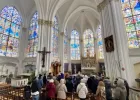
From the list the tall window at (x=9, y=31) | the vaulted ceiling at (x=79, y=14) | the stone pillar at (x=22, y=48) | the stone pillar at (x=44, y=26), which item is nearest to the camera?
the stone pillar at (x=44, y=26)

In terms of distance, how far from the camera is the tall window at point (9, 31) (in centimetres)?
1102

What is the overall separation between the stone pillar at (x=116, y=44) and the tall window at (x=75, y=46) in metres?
10.5

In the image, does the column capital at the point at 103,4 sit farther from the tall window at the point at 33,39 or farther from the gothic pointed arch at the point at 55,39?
the tall window at the point at 33,39

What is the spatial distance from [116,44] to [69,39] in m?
12.0

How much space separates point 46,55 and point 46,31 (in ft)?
9.62

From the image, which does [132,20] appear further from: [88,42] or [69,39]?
[69,39]

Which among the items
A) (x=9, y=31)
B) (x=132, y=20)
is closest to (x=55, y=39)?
(x=9, y=31)

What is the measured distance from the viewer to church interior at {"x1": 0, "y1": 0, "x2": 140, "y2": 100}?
21.5 feet

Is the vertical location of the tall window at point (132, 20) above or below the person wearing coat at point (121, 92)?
above

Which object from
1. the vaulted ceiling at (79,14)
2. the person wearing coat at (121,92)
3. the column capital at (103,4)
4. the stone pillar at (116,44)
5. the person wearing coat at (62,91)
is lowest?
the person wearing coat at (62,91)

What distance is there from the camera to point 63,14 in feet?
50.1

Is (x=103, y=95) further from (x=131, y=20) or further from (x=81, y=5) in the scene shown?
(x=81, y=5)

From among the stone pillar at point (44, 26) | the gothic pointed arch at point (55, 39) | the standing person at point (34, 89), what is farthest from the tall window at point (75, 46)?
the standing person at point (34, 89)

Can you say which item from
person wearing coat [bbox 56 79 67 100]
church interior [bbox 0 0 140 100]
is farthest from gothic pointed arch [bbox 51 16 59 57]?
person wearing coat [bbox 56 79 67 100]
